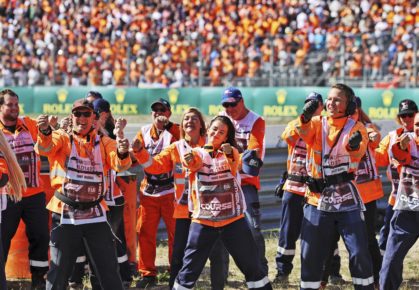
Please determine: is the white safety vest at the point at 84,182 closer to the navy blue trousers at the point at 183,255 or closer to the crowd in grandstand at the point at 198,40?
the navy blue trousers at the point at 183,255

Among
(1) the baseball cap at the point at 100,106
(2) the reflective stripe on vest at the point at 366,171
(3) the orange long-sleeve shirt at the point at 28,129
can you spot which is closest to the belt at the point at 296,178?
(2) the reflective stripe on vest at the point at 366,171

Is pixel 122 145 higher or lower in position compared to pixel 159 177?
higher

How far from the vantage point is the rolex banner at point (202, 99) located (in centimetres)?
2134

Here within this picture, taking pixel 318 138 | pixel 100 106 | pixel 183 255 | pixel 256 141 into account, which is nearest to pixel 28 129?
pixel 100 106

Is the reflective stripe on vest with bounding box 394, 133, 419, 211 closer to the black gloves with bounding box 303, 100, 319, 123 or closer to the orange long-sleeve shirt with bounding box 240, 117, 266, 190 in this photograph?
the black gloves with bounding box 303, 100, 319, 123

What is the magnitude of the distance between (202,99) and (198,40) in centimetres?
155

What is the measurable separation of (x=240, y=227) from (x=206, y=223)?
0.26 m

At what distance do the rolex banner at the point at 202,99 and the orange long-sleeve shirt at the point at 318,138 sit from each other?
13822 millimetres

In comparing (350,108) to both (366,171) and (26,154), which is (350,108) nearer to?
(366,171)

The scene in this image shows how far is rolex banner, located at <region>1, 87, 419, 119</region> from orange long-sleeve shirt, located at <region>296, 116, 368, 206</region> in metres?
13.8

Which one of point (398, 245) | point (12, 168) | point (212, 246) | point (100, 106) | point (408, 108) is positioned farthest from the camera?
point (100, 106)

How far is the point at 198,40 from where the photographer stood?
2381 cm

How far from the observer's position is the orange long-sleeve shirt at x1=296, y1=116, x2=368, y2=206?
6.89 meters

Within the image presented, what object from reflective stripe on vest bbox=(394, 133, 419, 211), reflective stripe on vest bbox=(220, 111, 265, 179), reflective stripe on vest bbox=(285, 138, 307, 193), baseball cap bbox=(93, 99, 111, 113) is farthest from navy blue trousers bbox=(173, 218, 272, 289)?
baseball cap bbox=(93, 99, 111, 113)
